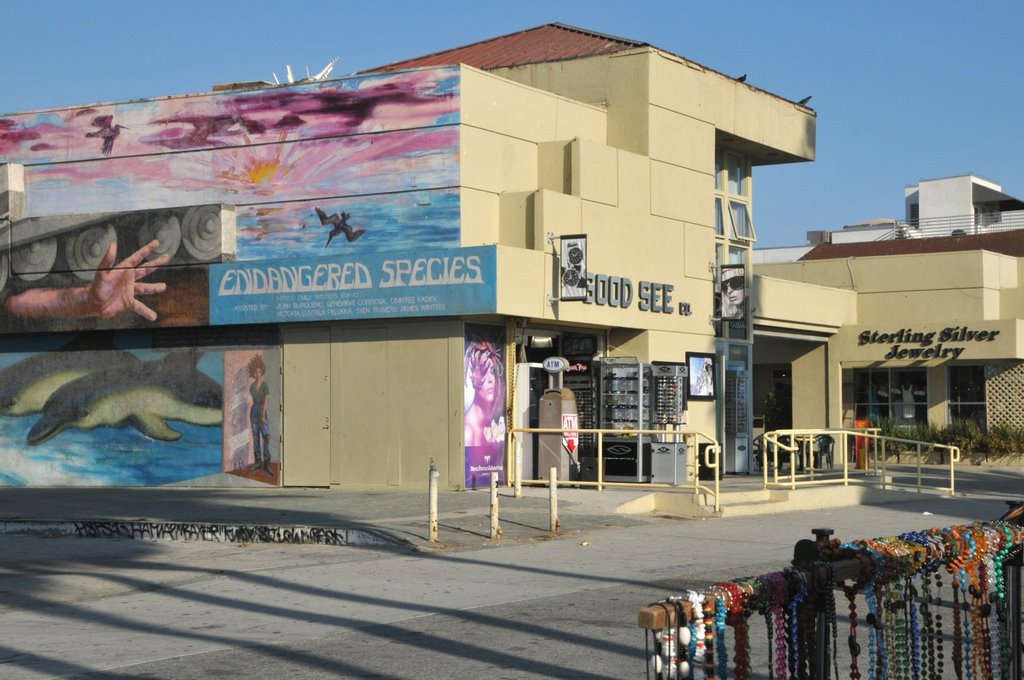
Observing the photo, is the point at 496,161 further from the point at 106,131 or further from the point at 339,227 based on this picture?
the point at 106,131

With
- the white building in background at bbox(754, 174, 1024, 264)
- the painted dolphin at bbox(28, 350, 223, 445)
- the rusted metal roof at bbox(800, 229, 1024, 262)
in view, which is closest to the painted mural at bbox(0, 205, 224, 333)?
the painted dolphin at bbox(28, 350, 223, 445)

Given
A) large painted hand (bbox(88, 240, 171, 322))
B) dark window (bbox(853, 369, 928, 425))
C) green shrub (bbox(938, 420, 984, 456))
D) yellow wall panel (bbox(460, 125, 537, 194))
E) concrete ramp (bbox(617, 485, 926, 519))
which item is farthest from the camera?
dark window (bbox(853, 369, 928, 425))

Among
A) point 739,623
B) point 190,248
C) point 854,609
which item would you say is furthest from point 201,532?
point 739,623

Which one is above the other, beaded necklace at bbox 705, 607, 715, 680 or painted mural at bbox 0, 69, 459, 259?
painted mural at bbox 0, 69, 459, 259

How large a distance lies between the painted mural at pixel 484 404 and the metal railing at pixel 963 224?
1896 inches

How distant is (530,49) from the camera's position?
1223 inches

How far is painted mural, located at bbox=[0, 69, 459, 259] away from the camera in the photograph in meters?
24.5

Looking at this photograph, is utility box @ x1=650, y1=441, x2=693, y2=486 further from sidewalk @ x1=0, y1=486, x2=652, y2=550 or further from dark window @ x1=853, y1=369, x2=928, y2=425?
dark window @ x1=853, y1=369, x2=928, y2=425

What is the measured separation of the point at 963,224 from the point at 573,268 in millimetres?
50939

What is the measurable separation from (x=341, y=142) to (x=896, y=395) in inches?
862

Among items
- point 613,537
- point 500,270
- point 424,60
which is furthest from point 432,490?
point 424,60

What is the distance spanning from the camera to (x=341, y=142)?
2523 centimetres

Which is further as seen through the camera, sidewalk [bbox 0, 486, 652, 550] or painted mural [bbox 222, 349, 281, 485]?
painted mural [bbox 222, 349, 281, 485]

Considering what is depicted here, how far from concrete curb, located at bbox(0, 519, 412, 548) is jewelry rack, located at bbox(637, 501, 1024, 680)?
10509 mm
